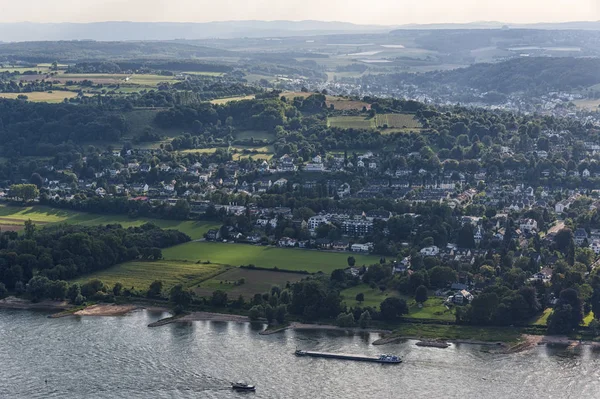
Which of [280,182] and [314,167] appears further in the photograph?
[314,167]

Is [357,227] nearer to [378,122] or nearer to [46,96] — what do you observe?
[378,122]

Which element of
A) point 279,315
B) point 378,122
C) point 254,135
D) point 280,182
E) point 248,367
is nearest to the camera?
point 248,367

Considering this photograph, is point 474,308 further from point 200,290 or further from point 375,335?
point 200,290

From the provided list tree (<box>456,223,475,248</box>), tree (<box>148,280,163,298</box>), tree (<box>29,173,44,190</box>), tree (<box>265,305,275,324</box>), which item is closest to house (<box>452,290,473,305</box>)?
tree (<box>265,305,275,324</box>)

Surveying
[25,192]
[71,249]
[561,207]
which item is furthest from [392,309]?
[25,192]

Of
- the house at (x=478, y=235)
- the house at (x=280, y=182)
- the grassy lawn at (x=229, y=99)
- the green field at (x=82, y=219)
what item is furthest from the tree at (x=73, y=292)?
the grassy lawn at (x=229, y=99)

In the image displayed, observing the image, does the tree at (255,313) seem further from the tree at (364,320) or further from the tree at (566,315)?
the tree at (566,315)

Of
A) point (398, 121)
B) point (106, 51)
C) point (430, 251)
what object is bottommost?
point (430, 251)

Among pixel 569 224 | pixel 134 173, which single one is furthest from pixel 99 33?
pixel 569 224
